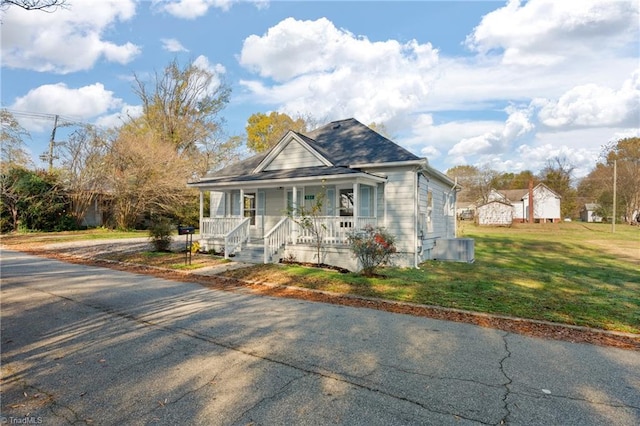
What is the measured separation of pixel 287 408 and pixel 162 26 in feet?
48.5

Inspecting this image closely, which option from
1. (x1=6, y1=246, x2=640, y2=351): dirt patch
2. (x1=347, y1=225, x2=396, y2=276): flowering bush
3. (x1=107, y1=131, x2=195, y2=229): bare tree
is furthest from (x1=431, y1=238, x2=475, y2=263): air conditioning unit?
(x1=107, y1=131, x2=195, y2=229): bare tree

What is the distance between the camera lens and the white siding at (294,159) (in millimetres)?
13938

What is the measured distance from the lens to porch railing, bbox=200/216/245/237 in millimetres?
14297

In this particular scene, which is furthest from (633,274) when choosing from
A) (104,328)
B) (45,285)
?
(45,285)

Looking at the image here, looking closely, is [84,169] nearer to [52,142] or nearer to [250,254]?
[52,142]

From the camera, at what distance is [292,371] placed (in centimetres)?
378

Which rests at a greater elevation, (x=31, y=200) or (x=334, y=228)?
(x=31, y=200)

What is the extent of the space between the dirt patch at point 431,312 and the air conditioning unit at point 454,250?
8319 mm

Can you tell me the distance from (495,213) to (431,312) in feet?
133

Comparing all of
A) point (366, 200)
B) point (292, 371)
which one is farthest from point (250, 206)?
point (292, 371)

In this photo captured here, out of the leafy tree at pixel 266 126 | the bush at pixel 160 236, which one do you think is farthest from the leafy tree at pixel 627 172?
the bush at pixel 160 236

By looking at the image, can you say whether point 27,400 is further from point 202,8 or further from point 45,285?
point 202,8

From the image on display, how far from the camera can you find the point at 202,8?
12797 mm

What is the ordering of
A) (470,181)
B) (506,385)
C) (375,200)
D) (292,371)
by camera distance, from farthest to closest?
(470,181) → (375,200) → (292,371) → (506,385)
